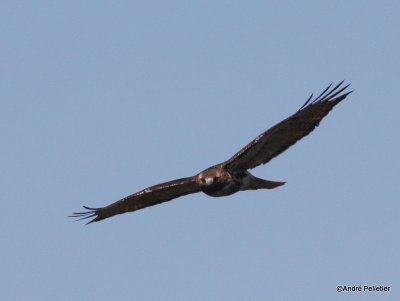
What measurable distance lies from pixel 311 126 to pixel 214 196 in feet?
9.10

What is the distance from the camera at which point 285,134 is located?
29250 millimetres

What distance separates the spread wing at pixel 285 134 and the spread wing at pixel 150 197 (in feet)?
5.47

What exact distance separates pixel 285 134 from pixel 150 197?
4.38 m

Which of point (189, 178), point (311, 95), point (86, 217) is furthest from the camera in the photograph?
point (86, 217)

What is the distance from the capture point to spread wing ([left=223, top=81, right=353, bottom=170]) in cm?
2884

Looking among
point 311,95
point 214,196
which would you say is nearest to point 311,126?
point 311,95

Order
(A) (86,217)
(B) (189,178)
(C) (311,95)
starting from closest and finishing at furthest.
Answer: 1. (C) (311,95)
2. (B) (189,178)
3. (A) (86,217)

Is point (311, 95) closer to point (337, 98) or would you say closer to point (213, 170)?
point (337, 98)

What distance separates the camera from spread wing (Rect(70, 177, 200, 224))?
31.0 metres

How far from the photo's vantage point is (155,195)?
104 ft

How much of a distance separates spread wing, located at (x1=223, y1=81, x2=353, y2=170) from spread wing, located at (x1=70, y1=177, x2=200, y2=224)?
5.47 ft

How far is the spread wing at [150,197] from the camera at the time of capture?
3103 cm

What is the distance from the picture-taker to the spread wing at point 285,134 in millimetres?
28844

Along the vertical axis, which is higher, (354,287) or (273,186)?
(273,186)
